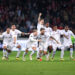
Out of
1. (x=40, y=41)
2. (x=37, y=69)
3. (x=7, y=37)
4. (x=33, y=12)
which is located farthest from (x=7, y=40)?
(x=33, y=12)

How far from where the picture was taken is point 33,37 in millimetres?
22891

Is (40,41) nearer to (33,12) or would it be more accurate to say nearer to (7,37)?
(7,37)

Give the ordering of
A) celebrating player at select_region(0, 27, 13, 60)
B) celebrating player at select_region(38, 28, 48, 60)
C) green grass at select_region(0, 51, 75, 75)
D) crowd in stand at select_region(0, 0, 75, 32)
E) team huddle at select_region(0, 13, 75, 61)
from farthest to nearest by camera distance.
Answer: crowd in stand at select_region(0, 0, 75, 32)
celebrating player at select_region(0, 27, 13, 60)
team huddle at select_region(0, 13, 75, 61)
celebrating player at select_region(38, 28, 48, 60)
green grass at select_region(0, 51, 75, 75)

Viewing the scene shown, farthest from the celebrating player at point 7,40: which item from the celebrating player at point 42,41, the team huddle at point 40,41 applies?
the celebrating player at point 42,41

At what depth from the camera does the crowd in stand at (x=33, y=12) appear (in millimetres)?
33469

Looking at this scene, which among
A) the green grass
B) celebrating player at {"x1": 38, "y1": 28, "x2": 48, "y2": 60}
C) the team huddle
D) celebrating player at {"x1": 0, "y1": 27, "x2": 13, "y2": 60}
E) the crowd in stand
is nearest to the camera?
the green grass

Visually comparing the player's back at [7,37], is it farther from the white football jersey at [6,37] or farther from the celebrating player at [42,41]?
the celebrating player at [42,41]

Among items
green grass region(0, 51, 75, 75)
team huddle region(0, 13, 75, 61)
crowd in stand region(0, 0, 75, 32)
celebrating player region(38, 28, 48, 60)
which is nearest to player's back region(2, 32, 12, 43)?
team huddle region(0, 13, 75, 61)

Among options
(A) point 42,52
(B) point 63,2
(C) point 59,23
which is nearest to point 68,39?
(A) point 42,52

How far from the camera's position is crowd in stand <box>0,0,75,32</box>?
110 ft

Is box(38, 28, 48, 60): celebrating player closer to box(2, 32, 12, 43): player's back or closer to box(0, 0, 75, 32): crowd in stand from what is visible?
Result: box(2, 32, 12, 43): player's back

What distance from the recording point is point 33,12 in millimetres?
34406

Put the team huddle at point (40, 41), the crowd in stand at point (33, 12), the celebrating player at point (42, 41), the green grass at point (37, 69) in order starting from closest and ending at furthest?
the green grass at point (37, 69)
the celebrating player at point (42, 41)
the team huddle at point (40, 41)
the crowd in stand at point (33, 12)

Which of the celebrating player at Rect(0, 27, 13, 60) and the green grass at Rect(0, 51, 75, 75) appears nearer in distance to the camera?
the green grass at Rect(0, 51, 75, 75)
